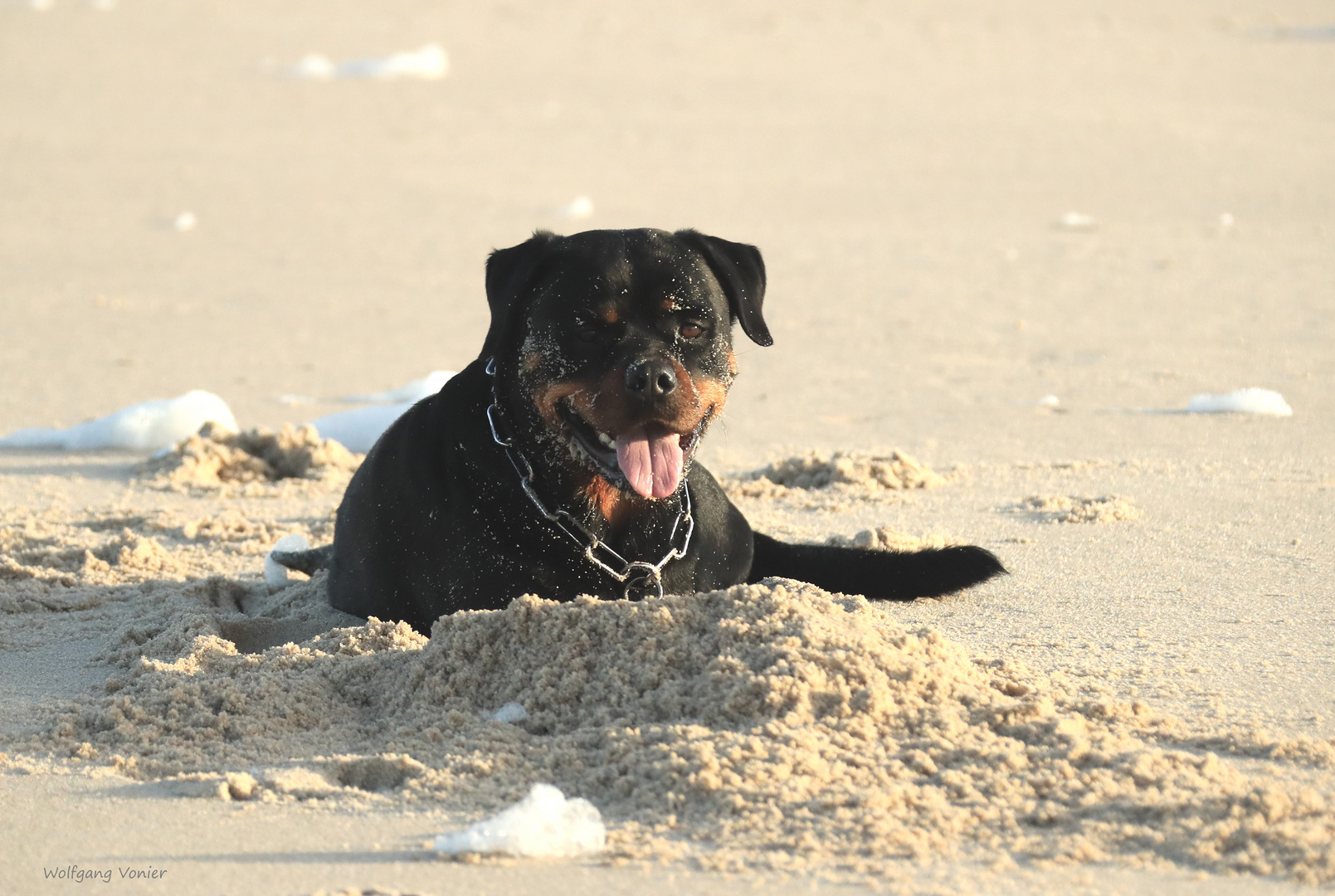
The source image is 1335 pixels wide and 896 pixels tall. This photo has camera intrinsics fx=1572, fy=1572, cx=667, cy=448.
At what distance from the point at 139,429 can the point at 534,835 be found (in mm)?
4525

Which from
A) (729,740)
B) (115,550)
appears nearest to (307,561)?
(115,550)

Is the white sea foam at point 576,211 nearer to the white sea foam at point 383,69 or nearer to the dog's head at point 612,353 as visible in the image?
the white sea foam at point 383,69

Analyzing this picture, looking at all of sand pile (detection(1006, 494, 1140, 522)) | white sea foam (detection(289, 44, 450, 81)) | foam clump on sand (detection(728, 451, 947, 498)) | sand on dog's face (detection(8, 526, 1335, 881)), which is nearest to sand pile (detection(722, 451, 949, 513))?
foam clump on sand (detection(728, 451, 947, 498))

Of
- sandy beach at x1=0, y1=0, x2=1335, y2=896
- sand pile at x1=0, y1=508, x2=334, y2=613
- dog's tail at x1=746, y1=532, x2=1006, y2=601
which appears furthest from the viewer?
sand pile at x1=0, y1=508, x2=334, y2=613

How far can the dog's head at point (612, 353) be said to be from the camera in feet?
12.5

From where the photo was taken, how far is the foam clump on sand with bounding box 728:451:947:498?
5.84 m

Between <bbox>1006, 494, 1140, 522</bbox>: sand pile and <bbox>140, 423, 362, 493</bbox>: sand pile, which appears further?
<bbox>140, 423, 362, 493</bbox>: sand pile

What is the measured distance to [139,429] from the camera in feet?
22.0

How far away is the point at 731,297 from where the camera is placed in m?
4.21

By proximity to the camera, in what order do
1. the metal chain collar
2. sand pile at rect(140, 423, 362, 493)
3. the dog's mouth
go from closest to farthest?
the dog's mouth
the metal chain collar
sand pile at rect(140, 423, 362, 493)

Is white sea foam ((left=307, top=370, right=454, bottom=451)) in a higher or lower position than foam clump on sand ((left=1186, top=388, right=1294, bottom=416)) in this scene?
lower

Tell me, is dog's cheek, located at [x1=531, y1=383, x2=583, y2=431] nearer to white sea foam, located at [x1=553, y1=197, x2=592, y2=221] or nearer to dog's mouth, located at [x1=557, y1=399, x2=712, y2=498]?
dog's mouth, located at [x1=557, y1=399, x2=712, y2=498]

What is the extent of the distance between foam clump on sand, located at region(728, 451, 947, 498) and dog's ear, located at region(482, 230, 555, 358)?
1956 mm

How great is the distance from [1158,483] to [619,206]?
603cm
